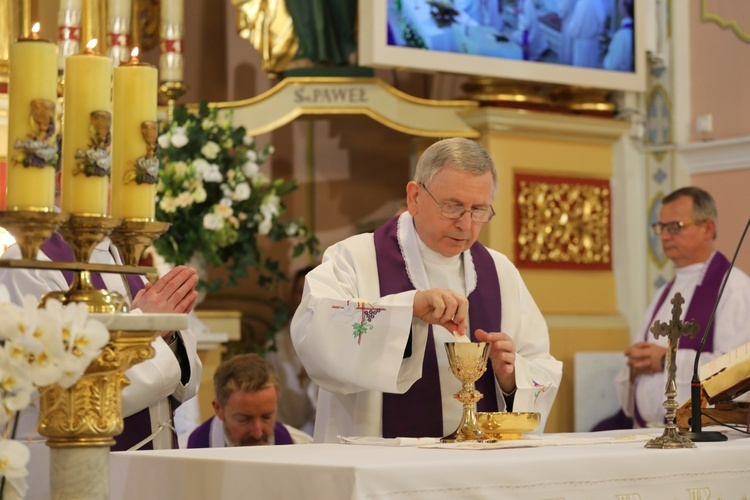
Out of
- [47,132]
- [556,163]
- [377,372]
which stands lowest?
[377,372]

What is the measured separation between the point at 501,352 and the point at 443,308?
0.26m

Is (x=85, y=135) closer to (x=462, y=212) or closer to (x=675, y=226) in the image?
(x=462, y=212)

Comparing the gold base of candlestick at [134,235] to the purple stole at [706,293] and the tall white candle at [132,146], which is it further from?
the purple stole at [706,293]

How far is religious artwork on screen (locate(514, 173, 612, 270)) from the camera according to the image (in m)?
7.80

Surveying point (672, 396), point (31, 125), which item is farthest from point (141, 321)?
point (672, 396)

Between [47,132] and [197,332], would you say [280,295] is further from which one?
[47,132]

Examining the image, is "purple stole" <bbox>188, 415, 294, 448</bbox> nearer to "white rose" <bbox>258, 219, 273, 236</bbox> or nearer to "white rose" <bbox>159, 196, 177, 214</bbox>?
"white rose" <bbox>159, 196, 177, 214</bbox>

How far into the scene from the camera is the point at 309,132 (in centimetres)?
828

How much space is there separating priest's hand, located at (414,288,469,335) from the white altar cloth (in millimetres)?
451

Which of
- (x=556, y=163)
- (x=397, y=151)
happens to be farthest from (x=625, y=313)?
(x=397, y=151)

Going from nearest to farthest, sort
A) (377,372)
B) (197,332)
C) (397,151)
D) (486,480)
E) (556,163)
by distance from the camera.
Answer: (486,480) < (377,372) < (197,332) < (556,163) < (397,151)

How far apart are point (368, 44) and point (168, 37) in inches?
46.9

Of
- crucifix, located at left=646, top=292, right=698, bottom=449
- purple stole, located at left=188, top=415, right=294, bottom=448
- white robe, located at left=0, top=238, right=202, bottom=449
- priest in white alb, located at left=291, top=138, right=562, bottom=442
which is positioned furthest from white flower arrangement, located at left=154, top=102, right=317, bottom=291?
crucifix, located at left=646, top=292, right=698, bottom=449

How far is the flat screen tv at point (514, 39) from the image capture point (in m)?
6.73
